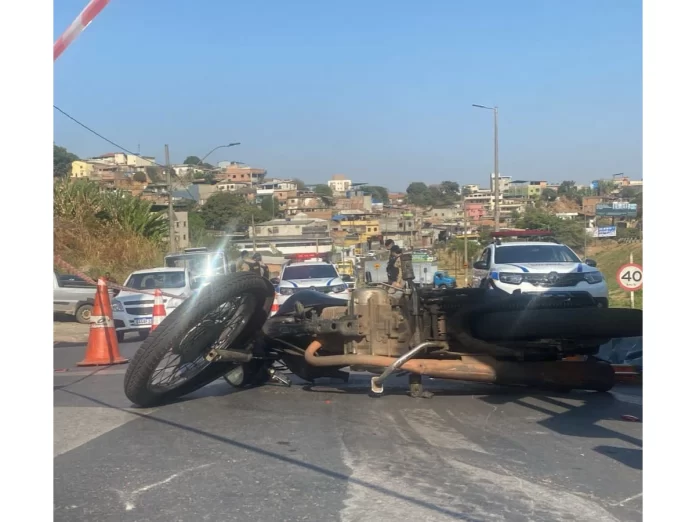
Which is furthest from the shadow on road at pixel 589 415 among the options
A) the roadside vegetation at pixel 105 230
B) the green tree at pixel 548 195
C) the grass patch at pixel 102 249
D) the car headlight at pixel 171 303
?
the roadside vegetation at pixel 105 230

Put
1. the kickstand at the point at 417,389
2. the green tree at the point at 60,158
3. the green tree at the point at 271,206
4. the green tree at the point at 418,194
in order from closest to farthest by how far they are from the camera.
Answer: the kickstand at the point at 417,389 < the green tree at the point at 418,194 < the green tree at the point at 60,158 < the green tree at the point at 271,206

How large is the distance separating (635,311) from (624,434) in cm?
89

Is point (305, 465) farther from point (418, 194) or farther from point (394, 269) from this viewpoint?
point (418, 194)

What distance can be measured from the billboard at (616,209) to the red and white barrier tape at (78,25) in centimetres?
547

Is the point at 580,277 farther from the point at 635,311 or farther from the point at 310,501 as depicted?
the point at 310,501

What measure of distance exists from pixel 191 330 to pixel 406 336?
1.63 meters

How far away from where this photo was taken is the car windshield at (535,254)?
41.5 feet

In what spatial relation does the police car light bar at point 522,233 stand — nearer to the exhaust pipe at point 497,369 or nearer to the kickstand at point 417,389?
the exhaust pipe at point 497,369

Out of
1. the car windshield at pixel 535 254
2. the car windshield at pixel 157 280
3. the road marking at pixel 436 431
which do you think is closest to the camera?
the road marking at pixel 436 431

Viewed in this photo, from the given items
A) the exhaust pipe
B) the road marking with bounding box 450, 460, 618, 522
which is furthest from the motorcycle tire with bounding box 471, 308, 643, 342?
the road marking with bounding box 450, 460, 618, 522

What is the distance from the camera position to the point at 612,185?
8305 mm
